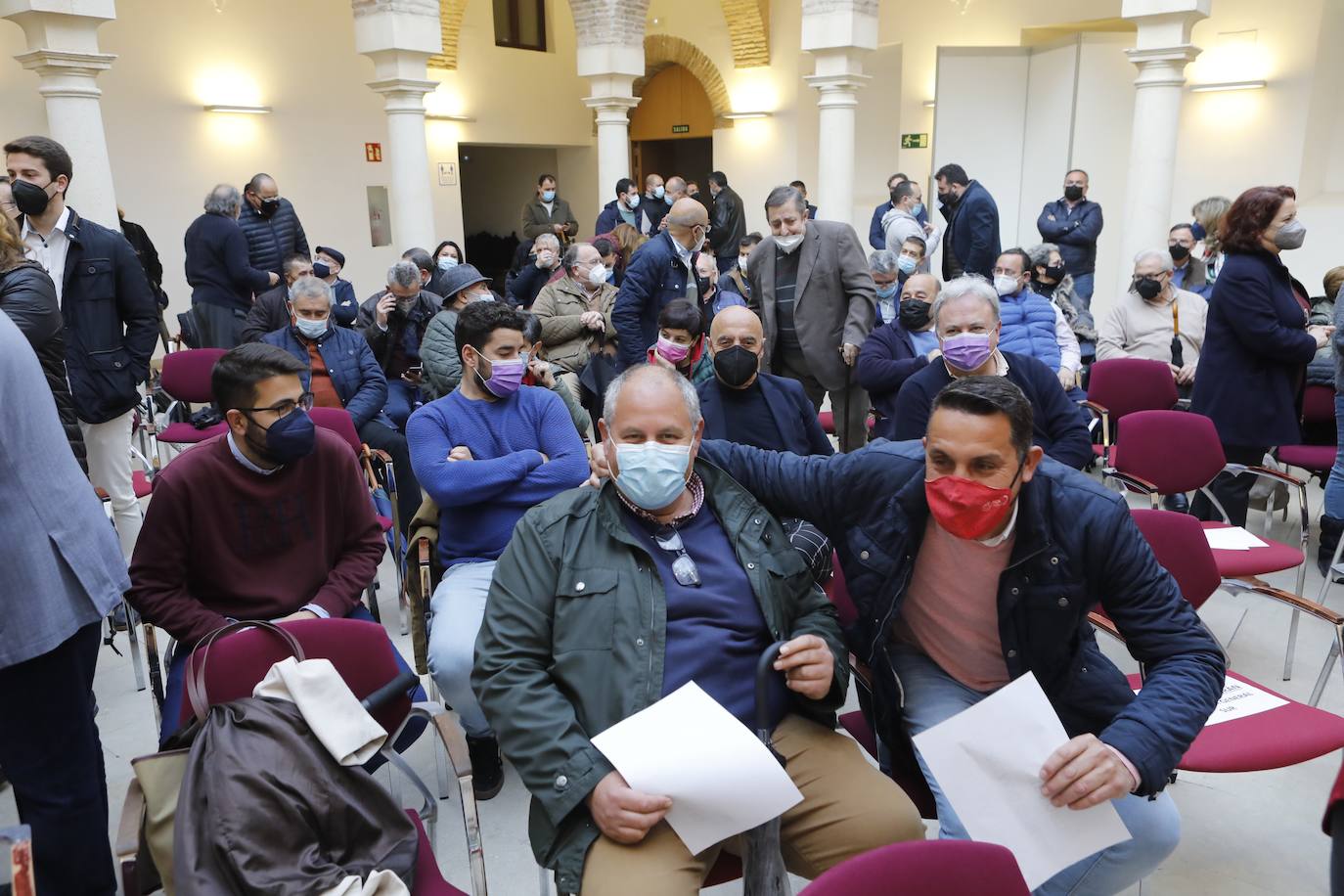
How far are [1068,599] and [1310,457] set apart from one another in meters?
3.71

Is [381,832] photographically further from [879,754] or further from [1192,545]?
[1192,545]

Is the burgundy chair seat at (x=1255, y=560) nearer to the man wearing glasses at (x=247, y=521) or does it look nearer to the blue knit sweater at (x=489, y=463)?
the blue knit sweater at (x=489, y=463)

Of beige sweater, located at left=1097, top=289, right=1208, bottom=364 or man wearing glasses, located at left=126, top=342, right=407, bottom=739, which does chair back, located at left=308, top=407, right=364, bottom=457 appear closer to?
man wearing glasses, located at left=126, top=342, right=407, bottom=739

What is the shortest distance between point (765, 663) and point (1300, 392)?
4.34m

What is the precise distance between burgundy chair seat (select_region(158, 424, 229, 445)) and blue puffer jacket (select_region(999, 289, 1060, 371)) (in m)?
4.37

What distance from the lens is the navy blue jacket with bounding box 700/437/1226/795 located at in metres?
1.91

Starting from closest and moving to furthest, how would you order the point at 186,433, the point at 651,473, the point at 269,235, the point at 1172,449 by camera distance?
the point at 651,473, the point at 1172,449, the point at 186,433, the point at 269,235

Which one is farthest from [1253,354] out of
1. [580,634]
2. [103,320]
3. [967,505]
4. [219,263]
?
[219,263]

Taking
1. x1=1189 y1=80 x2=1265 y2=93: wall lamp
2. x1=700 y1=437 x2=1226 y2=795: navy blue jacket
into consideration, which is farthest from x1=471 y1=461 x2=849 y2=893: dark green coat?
x1=1189 y1=80 x2=1265 y2=93: wall lamp

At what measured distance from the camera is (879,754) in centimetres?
238

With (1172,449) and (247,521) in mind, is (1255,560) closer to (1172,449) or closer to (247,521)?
(1172,449)

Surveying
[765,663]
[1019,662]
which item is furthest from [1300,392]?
[765,663]

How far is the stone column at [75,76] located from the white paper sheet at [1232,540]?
764cm

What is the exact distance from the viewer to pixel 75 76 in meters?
7.30
